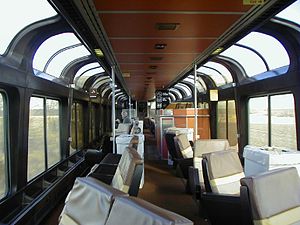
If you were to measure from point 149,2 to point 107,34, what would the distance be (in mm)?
1250

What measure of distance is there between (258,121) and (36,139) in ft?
16.2

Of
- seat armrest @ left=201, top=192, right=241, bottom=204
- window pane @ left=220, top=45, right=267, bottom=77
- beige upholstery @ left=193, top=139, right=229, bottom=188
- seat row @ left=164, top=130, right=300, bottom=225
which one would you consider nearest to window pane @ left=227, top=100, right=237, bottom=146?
window pane @ left=220, top=45, right=267, bottom=77

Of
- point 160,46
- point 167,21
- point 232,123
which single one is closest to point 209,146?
point 160,46

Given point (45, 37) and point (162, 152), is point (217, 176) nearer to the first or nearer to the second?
point (45, 37)

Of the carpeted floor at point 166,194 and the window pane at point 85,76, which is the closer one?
the carpeted floor at point 166,194

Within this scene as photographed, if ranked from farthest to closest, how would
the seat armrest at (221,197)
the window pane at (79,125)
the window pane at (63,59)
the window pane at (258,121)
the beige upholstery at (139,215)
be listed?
the window pane at (79,125) < the window pane at (258,121) < the window pane at (63,59) < the seat armrest at (221,197) < the beige upholstery at (139,215)

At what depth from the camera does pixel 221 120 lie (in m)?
9.66

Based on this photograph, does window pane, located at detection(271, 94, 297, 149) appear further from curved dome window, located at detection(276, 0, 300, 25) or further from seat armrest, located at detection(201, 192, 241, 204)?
seat armrest, located at detection(201, 192, 241, 204)

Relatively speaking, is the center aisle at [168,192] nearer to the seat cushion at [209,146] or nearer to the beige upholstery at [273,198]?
the seat cushion at [209,146]

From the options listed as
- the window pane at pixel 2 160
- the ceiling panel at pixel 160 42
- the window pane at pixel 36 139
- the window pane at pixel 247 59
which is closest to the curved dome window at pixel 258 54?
the window pane at pixel 247 59

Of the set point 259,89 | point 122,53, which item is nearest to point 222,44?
point 122,53

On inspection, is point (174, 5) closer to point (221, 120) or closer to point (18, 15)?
point (18, 15)

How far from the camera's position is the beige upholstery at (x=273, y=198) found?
176cm

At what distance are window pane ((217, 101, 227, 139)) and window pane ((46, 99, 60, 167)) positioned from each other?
16.8ft
